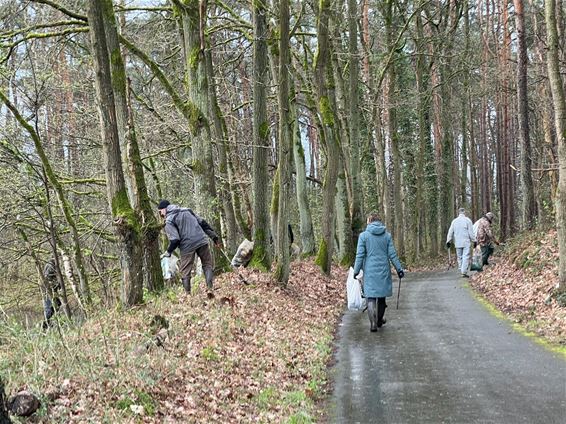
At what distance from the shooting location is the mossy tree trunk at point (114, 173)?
9.80 meters

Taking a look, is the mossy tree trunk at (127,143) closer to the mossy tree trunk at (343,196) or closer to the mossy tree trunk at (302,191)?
the mossy tree trunk at (302,191)

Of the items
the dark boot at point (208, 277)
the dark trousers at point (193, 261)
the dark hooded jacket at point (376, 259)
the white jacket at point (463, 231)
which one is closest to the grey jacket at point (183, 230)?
the dark trousers at point (193, 261)

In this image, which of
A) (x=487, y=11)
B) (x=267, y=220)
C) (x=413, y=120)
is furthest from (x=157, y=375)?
(x=413, y=120)

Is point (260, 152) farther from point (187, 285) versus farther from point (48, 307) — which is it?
point (48, 307)

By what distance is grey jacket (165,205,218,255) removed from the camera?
11.6 meters

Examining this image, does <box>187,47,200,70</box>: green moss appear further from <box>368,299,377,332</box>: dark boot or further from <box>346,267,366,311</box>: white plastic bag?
<box>368,299,377,332</box>: dark boot

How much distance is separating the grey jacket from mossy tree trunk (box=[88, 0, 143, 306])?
156 centimetres

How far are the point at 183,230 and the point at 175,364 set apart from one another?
5.02 meters

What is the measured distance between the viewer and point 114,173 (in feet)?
32.7

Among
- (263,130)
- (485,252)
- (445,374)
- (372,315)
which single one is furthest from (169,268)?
(445,374)

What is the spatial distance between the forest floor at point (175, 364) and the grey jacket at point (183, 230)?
3.45 ft

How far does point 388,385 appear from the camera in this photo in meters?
7.42

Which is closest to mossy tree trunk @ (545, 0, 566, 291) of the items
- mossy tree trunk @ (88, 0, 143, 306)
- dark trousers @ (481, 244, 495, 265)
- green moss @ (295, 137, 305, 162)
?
mossy tree trunk @ (88, 0, 143, 306)

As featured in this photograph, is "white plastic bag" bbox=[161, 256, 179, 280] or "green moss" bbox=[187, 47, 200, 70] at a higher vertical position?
"green moss" bbox=[187, 47, 200, 70]
